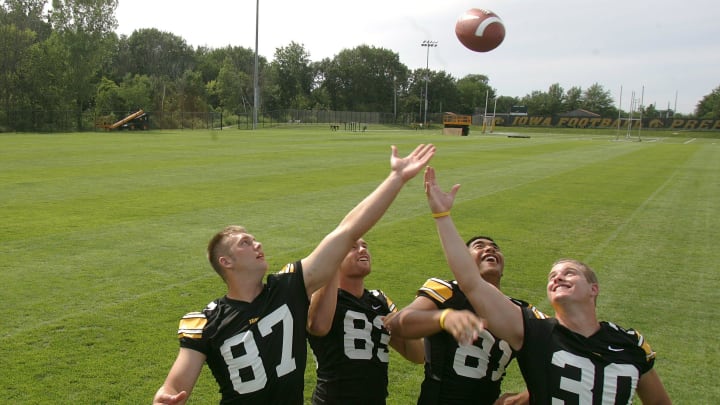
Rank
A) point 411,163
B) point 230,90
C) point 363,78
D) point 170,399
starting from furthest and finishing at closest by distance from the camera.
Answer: point 363,78 < point 230,90 < point 411,163 < point 170,399

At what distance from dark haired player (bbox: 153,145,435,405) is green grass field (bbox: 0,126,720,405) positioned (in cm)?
175

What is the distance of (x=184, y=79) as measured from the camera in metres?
91.5

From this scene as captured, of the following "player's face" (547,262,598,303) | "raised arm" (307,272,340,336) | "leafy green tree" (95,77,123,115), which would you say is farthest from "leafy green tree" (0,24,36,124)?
"player's face" (547,262,598,303)

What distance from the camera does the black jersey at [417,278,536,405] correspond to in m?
3.34

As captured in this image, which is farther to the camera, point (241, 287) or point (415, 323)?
point (415, 323)

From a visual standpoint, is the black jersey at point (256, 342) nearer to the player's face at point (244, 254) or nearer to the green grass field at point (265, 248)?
the player's face at point (244, 254)

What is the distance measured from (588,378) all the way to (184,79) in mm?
95293

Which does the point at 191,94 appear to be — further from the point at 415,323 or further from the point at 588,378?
the point at 588,378

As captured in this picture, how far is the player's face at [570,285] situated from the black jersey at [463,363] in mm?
327

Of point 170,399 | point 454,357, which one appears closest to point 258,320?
point 170,399

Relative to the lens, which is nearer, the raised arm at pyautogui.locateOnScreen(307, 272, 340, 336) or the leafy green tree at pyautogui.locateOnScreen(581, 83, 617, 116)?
the raised arm at pyautogui.locateOnScreen(307, 272, 340, 336)

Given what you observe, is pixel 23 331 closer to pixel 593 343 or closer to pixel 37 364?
pixel 37 364

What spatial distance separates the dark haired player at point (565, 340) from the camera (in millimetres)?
2939

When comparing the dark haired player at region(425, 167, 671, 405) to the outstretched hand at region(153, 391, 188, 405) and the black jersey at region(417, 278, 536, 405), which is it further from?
the outstretched hand at region(153, 391, 188, 405)
